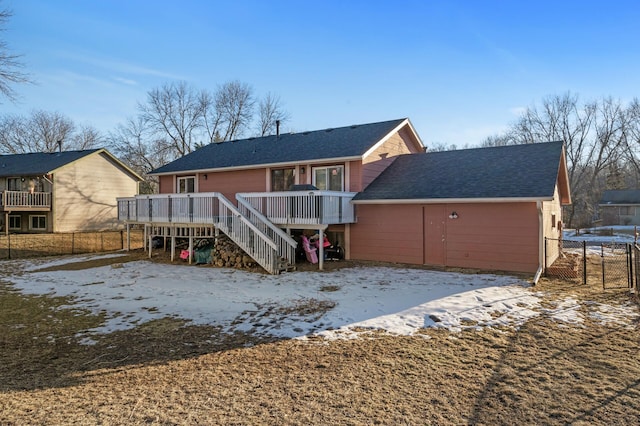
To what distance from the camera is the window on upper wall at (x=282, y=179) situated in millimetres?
15656

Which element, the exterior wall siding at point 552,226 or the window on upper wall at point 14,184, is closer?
the exterior wall siding at point 552,226

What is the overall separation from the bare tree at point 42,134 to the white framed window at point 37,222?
56.0 ft

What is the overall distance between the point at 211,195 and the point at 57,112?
132ft

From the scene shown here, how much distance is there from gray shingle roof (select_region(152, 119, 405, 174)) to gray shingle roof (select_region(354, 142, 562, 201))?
1.62 metres

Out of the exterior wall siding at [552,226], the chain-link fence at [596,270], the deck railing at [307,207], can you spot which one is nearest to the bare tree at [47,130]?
the deck railing at [307,207]

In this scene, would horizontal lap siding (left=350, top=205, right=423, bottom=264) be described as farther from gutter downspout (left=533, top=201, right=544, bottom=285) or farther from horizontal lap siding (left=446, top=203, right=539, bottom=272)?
gutter downspout (left=533, top=201, right=544, bottom=285)

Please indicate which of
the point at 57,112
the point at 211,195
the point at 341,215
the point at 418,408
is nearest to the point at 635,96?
the point at 341,215

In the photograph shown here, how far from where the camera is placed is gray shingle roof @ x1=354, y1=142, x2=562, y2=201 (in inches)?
444

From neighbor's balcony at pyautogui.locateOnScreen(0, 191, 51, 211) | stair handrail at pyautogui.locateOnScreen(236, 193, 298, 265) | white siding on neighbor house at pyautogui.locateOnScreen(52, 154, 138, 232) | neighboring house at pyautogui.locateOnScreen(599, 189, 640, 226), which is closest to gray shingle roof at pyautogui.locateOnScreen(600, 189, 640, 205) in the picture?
neighboring house at pyautogui.locateOnScreen(599, 189, 640, 226)

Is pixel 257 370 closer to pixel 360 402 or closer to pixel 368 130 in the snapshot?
pixel 360 402

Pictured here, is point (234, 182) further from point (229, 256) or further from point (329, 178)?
point (229, 256)

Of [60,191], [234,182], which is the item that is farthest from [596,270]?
[60,191]

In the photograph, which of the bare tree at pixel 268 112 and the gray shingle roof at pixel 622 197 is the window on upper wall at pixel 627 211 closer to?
the gray shingle roof at pixel 622 197

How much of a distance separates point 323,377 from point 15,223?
97.8ft
